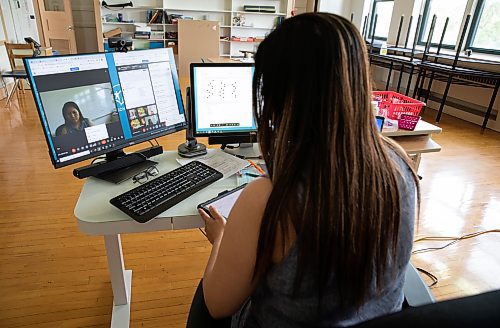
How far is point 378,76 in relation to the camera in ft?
22.5

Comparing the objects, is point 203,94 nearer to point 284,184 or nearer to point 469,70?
point 284,184

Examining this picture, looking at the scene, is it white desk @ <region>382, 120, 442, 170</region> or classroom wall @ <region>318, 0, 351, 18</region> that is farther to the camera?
classroom wall @ <region>318, 0, 351, 18</region>

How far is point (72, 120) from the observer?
3.92 ft

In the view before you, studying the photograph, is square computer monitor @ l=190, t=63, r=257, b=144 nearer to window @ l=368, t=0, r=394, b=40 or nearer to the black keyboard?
the black keyboard

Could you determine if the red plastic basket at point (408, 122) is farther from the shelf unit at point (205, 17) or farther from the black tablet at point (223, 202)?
the shelf unit at point (205, 17)

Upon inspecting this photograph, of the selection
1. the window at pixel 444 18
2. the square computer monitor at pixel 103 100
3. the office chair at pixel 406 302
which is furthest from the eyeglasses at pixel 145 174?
the window at pixel 444 18

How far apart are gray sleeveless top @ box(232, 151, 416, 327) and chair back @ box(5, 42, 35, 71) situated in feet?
17.3

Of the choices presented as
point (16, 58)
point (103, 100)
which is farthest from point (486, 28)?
point (16, 58)

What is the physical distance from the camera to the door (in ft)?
20.3

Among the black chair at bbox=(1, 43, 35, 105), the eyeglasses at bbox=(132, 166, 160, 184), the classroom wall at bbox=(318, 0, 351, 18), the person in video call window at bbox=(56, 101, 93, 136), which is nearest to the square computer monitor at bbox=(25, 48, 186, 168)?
the person in video call window at bbox=(56, 101, 93, 136)

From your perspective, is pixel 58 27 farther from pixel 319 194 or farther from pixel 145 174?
pixel 319 194

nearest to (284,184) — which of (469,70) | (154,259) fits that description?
(154,259)

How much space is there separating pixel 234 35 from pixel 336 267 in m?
7.25

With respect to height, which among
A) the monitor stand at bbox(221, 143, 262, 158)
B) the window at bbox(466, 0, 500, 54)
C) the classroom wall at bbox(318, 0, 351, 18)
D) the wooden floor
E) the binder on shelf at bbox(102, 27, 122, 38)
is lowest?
the wooden floor
